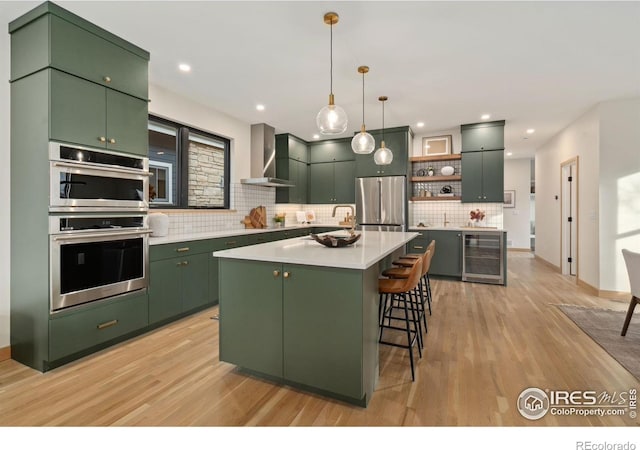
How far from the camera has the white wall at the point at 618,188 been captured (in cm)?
423

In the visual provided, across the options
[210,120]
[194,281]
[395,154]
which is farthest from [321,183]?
[194,281]

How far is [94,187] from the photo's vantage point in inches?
100

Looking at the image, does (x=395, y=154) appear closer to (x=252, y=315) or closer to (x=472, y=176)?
(x=472, y=176)

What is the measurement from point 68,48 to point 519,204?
1019 centimetres

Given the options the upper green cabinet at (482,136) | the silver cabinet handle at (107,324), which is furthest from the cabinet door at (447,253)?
the silver cabinet handle at (107,324)

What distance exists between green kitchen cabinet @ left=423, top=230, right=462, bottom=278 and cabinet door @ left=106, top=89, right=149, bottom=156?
4494 mm

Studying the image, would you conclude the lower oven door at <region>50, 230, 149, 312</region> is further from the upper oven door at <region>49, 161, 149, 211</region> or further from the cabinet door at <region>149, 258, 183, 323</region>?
the upper oven door at <region>49, 161, 149, 211</region>

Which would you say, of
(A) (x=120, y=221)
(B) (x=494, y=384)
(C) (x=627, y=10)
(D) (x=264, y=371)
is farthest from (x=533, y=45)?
(A) (x=120, y=221)

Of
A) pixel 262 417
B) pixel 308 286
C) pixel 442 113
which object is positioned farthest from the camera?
pixel 442 113

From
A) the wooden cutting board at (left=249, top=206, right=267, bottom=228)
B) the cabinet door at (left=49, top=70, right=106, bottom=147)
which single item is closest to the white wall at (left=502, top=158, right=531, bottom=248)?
the wooden cutting board at (left=249, top=206, right=267, bottom=228)

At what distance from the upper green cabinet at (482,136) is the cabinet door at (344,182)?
6.75 feet
